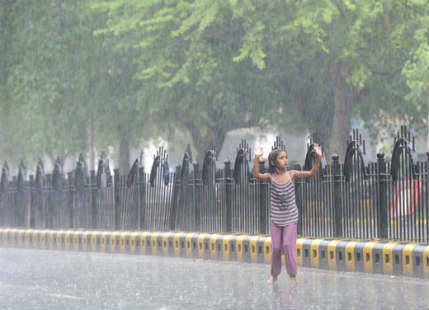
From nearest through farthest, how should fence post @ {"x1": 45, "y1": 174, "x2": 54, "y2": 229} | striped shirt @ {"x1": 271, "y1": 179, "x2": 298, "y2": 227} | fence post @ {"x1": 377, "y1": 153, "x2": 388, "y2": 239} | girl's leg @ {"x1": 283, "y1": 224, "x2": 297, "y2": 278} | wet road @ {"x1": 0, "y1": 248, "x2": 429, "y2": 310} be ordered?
wet road @ {"x1": 0, "y1": 248, "x2": 429, "y2": 310}
girl's leg @ {"x1": 283, "y1": 224, "x2": 297, "y2": 278}
striped shirt @ {"x1": 271, "y1": 179, "x2": 298, "y2": 227}
fence post @ {"x1": 377, "y1": 153, "x2": 388, "y2": 239}
fence post @ {"x1": 45, "y1": 174, "x2": 54, "y2": 229}

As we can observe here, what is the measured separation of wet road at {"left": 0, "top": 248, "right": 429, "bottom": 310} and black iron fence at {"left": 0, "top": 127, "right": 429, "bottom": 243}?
93 centimetres

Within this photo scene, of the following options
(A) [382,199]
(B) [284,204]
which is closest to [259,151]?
(B) [284,204]

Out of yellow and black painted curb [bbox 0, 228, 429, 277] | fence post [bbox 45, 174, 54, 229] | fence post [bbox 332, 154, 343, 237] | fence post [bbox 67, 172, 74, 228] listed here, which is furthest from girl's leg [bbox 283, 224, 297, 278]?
fence post [bbox 45, 174, 54, 229]

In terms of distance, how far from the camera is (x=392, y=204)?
14.0 metres

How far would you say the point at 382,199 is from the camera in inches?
557

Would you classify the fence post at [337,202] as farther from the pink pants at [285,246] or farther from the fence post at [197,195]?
the fence post at [197,195]

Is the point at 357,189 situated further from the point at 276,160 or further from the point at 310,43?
the point at 310,43

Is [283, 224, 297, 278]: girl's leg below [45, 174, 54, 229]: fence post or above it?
below

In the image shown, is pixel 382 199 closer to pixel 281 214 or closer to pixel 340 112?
pixel 281 214

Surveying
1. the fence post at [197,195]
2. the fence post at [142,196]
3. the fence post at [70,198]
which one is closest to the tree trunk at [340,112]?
the fence post at [70,198]

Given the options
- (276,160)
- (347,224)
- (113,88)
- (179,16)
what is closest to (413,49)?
(179,16)

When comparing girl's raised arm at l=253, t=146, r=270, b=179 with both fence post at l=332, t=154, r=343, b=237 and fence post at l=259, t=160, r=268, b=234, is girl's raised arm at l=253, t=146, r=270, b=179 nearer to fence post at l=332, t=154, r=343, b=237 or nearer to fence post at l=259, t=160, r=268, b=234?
fence post at l=332, t=154, r=343, b=237

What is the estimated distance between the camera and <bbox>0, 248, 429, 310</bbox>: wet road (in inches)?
421

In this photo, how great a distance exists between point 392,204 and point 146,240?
5.65 meters
